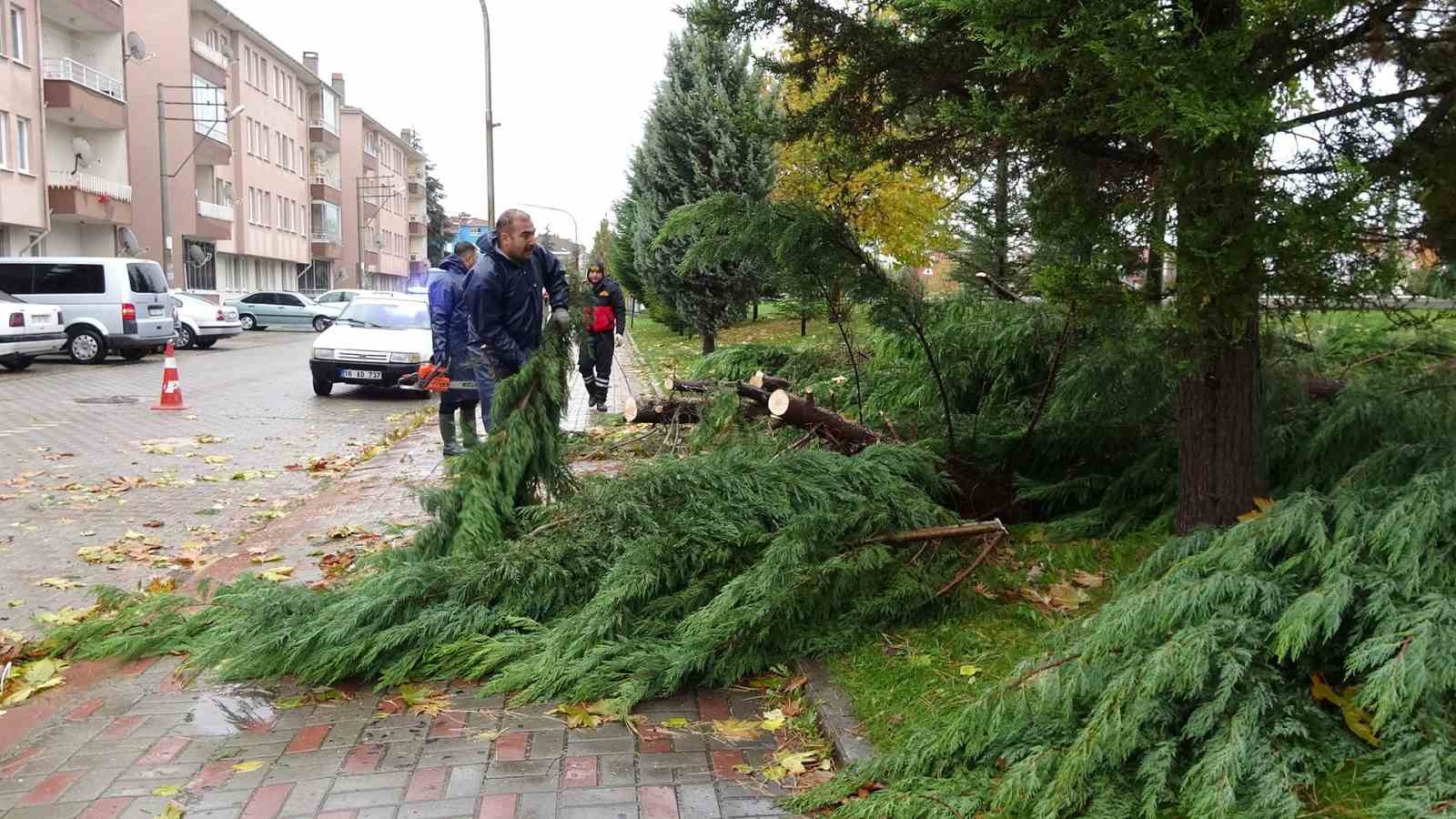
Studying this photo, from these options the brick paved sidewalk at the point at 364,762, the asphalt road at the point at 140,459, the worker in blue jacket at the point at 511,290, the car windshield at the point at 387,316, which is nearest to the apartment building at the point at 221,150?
the car windshield at the point at 387,316

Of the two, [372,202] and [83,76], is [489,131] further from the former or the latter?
[372,202]

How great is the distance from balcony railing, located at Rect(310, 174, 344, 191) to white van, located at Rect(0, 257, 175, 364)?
44299 millimetres

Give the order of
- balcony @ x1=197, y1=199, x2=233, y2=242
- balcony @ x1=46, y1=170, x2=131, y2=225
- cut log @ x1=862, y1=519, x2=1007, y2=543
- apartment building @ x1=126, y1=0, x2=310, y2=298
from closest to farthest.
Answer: cut log @ x1=862, y1=519, x2=1007, y2=543, balcony @ x1=46, y1=170, x2=131, y2=225, apartment building @ x1=126, y1=0, x2=310, y2=298, balcony @ x1=197, y1=199, x2=233, y2=242

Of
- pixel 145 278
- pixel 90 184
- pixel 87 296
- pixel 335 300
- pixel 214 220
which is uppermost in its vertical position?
pixel 90 184

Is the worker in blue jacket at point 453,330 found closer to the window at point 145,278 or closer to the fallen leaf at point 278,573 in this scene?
the fallen leaf at point 278,573

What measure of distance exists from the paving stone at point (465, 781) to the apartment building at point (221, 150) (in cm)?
3489

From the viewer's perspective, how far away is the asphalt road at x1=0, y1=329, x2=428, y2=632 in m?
6.55

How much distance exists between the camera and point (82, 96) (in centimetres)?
3253

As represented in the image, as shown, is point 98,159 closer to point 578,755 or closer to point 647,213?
point 647,213

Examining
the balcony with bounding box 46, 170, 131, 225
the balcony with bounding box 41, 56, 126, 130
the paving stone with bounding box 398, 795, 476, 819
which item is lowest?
the paving stone with bounding box 398, 795, 476, 819

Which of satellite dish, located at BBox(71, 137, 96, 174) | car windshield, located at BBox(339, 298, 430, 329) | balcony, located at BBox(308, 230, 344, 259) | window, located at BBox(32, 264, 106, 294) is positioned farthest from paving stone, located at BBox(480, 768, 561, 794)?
balcony, located at BBox(308, 230, 344, 259)

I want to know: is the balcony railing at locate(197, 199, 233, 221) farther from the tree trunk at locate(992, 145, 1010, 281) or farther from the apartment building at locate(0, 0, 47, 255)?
the tree trunk at locate(992, 145, 1010, 281)

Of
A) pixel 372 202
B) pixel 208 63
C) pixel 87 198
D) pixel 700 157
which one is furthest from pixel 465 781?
pixel 372 202

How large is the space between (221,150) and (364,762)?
46.6 metres
